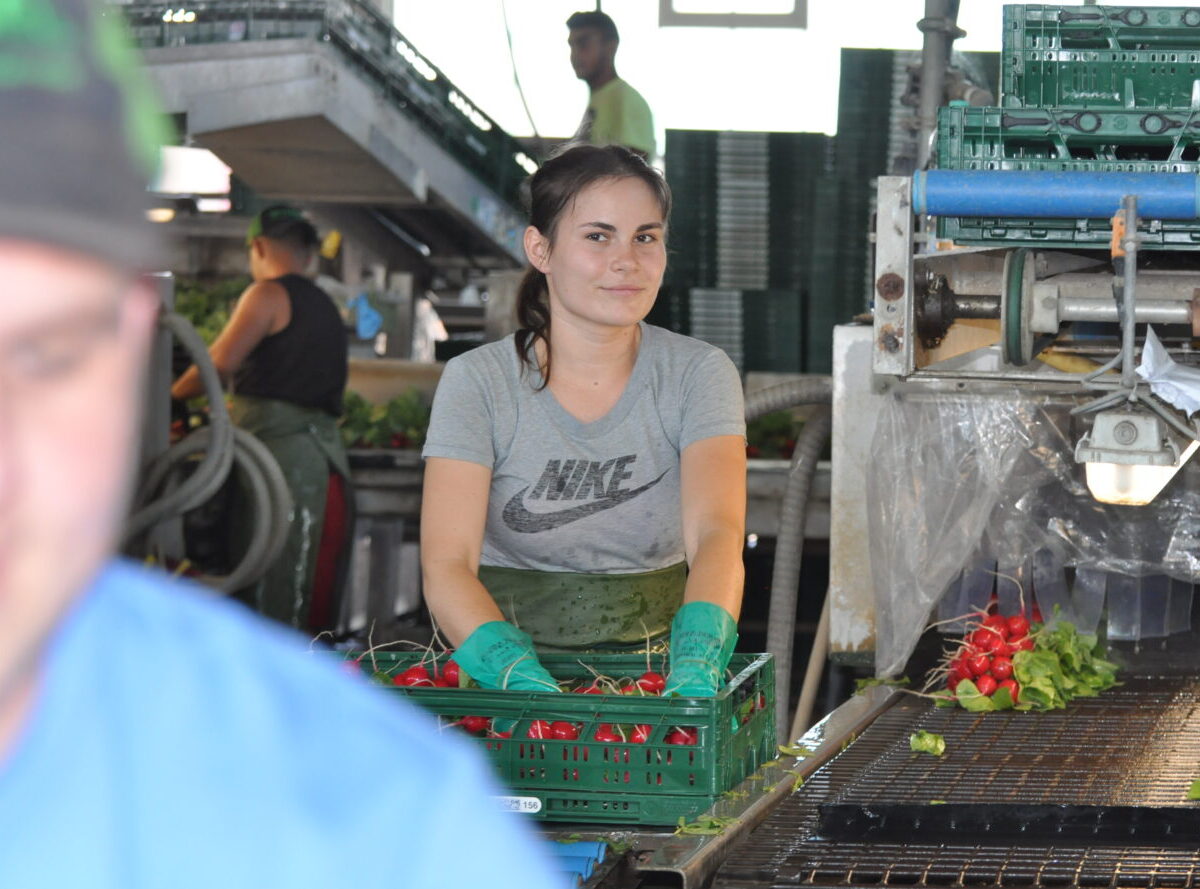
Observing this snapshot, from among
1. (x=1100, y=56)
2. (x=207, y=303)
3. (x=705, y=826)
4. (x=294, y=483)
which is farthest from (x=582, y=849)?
(x=207, y=303)

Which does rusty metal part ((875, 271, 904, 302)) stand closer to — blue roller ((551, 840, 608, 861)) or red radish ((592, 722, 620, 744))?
red radish ((592, 722, 620, 744))

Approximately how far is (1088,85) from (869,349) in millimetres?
927

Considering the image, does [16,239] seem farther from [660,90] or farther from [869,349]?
[660,90]

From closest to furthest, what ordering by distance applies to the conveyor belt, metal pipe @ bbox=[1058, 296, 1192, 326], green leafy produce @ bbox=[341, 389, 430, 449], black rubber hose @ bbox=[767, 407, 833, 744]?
1. the conveyor belt
2. metal pipe @ bbox=[1058, 296, 1192, 326]
3. black rubber hose @ bbox=[767, 407, 833, 744]
4. green leafy produce @ bbox=[341, 389, 430, 449]

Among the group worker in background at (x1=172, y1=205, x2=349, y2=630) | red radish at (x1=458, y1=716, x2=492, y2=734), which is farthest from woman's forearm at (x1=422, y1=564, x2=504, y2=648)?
worker in background at (x1=172, y1=205, x2=349, y2=630)

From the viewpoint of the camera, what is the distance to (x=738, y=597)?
2.07 metres

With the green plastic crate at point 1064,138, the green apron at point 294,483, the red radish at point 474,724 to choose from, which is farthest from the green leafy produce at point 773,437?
the red radish at point 474,724

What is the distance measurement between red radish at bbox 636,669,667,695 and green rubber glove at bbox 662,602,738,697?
3 cm

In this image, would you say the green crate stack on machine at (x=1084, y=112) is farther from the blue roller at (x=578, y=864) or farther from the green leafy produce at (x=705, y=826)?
the blue roller at (x=578, y=864)

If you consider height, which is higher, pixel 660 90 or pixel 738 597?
pixel 660 90

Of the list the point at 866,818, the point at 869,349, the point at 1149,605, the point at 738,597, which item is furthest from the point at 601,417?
the point at 1149,605

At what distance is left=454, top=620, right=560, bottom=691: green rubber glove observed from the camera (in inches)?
73.8

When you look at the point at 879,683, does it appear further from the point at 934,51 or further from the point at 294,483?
the point at 294,483

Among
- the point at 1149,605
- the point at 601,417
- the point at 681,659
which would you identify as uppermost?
the point at 601,417
